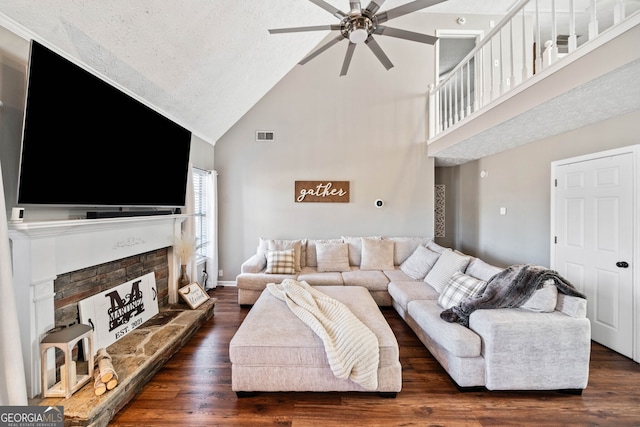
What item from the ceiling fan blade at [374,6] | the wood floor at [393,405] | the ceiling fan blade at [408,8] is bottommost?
the wood floor at [393,405]

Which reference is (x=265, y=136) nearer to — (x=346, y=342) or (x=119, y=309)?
(x=119, y=309)

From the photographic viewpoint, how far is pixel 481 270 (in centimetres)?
264

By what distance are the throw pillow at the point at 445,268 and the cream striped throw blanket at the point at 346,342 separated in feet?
4.44

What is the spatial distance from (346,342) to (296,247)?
94.6 inches

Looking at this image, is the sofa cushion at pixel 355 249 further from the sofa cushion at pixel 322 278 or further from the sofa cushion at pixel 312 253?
the sofa cushion at pixel 322 278

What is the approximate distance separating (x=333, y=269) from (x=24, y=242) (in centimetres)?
318

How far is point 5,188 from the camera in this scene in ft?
5.21

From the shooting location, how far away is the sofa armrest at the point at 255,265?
3734mm

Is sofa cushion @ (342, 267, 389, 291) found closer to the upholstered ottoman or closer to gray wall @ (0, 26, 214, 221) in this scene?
the upholstered ottoman

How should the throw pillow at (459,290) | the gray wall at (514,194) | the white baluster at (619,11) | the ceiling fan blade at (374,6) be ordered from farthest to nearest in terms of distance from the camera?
the gray wall at (514,194) < the throw pillow at (459,290) < the ceiling fan blade at (374,6) < the white baluster at (619,11)

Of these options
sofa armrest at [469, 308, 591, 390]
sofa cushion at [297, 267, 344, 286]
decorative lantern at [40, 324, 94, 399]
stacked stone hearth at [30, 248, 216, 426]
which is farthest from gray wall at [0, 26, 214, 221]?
sofa armrest at [469, 308, 591, 390]

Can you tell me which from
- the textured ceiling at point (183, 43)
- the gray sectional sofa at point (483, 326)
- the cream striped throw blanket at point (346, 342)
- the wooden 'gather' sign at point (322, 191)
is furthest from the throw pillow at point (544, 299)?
the textured ceiling at point (183, 43)

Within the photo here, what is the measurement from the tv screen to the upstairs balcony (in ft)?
11.3

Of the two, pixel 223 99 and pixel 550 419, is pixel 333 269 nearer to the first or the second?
pixel 550 419
